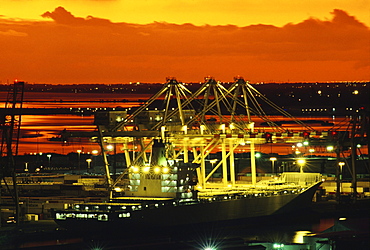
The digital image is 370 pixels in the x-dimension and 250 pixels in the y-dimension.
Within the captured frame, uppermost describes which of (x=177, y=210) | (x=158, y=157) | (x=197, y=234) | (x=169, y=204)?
(x=158, y=157)

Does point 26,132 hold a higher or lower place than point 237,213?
higher

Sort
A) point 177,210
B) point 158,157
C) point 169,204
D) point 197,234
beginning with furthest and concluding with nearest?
1. point 158,157
2. point 177,210
3. point 169,204
4. point 197,234

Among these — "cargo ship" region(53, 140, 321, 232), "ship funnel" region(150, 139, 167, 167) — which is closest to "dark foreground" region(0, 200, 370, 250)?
"cargo ship" region(53, 140, 321, 232)

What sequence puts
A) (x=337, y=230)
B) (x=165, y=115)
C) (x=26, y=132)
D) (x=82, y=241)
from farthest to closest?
(x=26, y=132) < (x=165, y=115) < (x=82, y=241) < (x=337, y=230)

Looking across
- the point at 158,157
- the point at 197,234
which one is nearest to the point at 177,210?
the point at 158,157

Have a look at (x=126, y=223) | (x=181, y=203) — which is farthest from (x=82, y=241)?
(x=181, y=203)

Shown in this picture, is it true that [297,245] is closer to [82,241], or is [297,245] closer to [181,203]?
[82,241]

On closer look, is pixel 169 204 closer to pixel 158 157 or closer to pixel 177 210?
pixel 177 210
